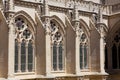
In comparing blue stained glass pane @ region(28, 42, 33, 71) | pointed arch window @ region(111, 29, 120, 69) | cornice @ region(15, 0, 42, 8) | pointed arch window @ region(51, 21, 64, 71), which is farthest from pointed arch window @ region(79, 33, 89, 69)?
cornice @ region(15, 0, 42, 8)

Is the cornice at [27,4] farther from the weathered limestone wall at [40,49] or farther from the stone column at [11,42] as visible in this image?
the stone column at [11,42]

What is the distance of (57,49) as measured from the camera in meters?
21.8

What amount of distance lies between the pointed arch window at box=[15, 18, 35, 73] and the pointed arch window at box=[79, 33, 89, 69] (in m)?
5.41

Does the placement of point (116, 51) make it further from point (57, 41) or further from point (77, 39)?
point (57, 41)

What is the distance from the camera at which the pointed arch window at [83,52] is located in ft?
78.1

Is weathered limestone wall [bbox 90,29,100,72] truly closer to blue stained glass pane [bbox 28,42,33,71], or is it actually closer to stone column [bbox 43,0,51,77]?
stone column [bbox 43,0,51,77]

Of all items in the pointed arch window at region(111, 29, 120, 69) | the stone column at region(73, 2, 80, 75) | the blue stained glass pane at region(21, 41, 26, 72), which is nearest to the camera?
the blue stained glass pane at region(21, 41, 26, 72)

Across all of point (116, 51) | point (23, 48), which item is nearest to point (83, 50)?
point (116, 51)

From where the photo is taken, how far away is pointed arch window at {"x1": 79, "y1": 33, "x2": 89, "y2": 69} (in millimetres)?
23812

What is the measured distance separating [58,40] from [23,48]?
3558mm

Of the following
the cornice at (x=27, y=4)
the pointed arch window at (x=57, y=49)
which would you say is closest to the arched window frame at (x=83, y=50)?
the pointed arch window at (x=57, y=49)

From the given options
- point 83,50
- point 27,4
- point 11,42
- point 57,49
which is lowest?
point 83,50

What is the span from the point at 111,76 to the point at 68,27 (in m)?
6.80

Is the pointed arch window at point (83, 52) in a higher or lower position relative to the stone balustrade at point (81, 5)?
lower
